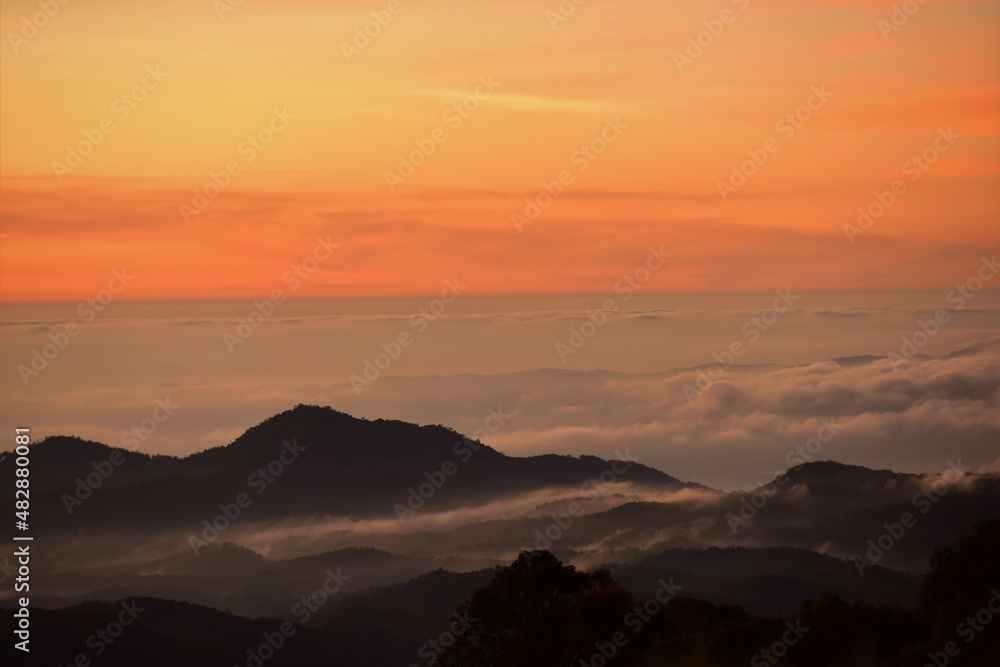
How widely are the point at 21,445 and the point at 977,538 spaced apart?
202 feet

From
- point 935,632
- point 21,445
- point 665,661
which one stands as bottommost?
point 21,445

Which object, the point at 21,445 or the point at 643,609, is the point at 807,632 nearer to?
the point at 643,609

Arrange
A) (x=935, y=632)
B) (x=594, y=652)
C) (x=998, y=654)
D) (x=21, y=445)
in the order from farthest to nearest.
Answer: (x=21, y=445) → (x=594, y=652) → (x=935, y=632) → (x=998, y=654)

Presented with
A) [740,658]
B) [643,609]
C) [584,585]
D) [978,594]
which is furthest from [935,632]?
[584,585]

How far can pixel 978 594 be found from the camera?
204 ft

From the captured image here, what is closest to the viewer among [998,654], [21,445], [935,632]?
[998,654]

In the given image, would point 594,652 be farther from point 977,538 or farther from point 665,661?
point 977,538

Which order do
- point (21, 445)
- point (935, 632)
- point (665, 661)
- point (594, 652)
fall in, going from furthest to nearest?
point (21, 445) < point (594, 652) < point (665, 661) < point (935, 632)

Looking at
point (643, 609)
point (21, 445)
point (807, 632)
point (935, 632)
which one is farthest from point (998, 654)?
point (21, 445)

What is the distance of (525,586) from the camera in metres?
74.4

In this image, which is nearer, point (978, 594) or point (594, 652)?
point (978, 594)

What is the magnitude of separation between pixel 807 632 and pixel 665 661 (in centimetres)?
736

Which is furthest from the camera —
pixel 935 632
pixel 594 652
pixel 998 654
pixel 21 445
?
pixel 21 445

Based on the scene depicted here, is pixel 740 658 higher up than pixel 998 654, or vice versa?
pixel 998 654
